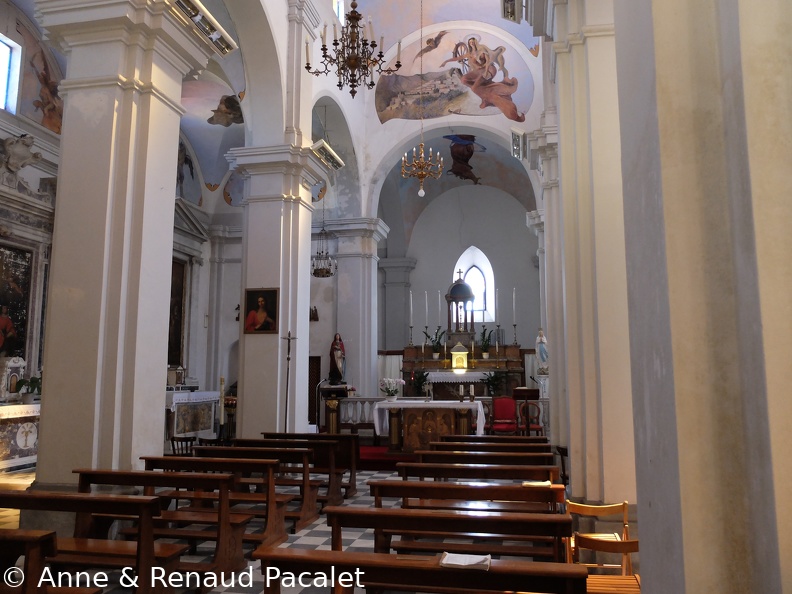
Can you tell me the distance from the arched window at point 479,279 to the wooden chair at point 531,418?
28.7 ft

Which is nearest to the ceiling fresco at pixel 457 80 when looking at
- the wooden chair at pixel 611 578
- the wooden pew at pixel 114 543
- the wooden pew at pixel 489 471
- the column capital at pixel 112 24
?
the column capital at pixel 112 24

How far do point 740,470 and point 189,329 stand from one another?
16.1 meters

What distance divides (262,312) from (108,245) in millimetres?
3961

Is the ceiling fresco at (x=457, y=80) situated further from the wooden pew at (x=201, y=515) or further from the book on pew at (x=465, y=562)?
the book on pew at (x=465, y=562)

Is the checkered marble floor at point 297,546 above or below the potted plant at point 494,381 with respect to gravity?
below

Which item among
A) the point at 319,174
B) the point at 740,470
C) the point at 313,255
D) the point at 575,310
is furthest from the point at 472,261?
the point at 740,470

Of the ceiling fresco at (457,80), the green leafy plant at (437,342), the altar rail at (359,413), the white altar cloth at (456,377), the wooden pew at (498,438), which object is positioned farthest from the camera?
the green leafy plant at (437,342)

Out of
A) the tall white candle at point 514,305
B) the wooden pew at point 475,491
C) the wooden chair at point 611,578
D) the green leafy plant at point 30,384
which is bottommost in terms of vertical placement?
the wooden chair at point 611,578

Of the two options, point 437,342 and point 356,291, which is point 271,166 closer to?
point 356,291

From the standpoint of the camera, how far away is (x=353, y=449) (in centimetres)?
819

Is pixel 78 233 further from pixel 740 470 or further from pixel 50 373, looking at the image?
pixel 740 470

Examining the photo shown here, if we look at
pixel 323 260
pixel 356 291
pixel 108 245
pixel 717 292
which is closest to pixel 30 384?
pixel 108 245

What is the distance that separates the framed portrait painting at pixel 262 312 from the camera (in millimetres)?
9359

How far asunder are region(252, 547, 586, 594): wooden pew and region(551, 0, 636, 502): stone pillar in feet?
7.59
